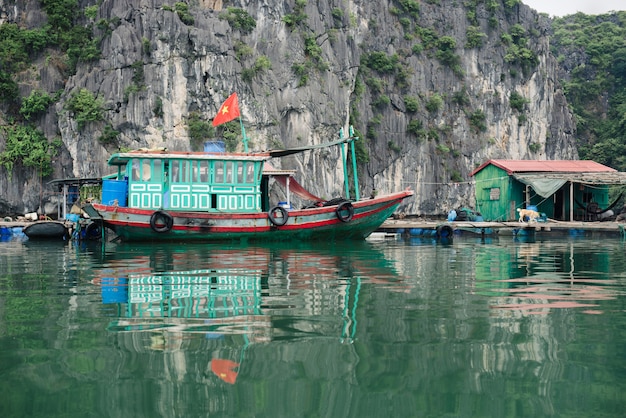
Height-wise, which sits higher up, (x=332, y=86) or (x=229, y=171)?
(x=332, y=86)

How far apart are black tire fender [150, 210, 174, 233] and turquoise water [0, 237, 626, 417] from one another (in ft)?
32.9

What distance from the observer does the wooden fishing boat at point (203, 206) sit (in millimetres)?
20781

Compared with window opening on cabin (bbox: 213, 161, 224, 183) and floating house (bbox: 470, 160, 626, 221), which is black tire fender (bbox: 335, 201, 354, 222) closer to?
window opening on cabin (bbox: 213, 161, 224, 183)

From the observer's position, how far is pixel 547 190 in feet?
102

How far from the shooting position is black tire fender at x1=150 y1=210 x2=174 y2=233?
20.6m

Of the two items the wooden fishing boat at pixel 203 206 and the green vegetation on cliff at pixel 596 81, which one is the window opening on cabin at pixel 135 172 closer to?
the wooden fishing boat at pixel 203 206

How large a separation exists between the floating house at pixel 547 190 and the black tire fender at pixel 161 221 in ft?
60.0

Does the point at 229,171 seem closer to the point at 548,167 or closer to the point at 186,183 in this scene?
the point at 186,183

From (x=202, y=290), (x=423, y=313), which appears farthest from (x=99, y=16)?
(x=423, y=313)

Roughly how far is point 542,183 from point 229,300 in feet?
87.3

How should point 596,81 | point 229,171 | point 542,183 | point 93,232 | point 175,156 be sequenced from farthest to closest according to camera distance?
point 596,81 < point 542,183 < point 93,232 < point 229,171 < point 175,156

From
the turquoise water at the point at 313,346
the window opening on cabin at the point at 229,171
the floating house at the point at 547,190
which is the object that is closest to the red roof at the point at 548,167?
the floating house at the point at 547,190

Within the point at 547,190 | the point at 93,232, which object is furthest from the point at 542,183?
the point at 93,232

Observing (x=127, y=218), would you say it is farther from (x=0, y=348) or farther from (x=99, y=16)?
(x=99, y=16)
